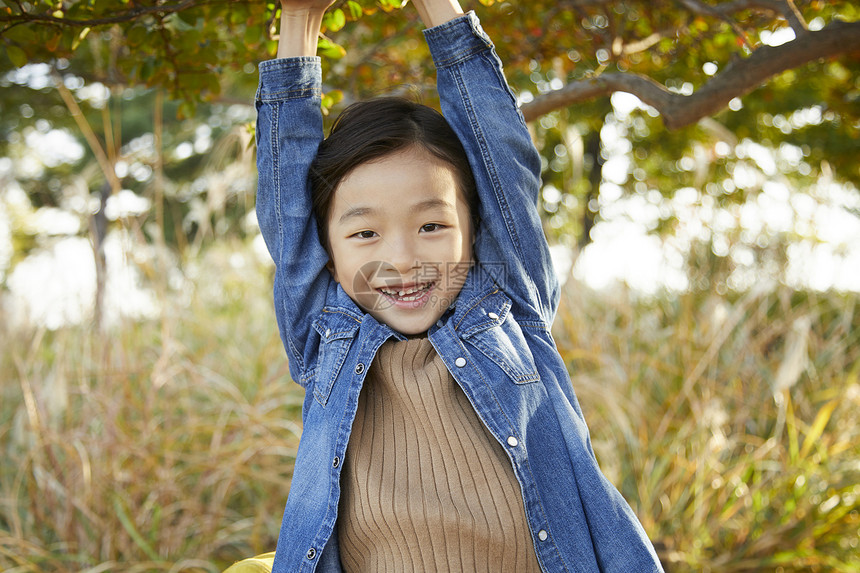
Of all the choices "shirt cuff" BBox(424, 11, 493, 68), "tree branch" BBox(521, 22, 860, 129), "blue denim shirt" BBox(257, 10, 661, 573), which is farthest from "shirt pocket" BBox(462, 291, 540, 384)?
"tree branch" BBox(521, 22, 860, 129)

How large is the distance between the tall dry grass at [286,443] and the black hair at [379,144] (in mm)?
1449

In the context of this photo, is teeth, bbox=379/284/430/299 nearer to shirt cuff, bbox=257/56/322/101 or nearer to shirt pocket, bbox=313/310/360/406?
shirt pocket, bbox=313/310/360/406

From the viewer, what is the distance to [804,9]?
249cm

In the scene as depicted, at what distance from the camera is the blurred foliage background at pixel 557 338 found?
220 cm

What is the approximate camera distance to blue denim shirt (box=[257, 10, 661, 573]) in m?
1.40

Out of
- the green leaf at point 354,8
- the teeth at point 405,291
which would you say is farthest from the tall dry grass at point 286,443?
the green leaf at point 354,8

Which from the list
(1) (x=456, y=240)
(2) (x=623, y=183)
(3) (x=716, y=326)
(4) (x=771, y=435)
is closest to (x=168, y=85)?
(1) (x=456, y=240)

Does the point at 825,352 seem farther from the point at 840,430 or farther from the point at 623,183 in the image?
the point at 623,183

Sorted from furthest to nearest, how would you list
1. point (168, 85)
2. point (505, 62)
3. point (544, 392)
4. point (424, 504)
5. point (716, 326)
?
1. point (716, 326)
2. point (505, 62)
3. point (168, 85)
4. point (544, 392)
5. point (424, 504)

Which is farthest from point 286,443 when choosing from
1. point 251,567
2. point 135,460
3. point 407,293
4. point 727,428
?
point 727,428

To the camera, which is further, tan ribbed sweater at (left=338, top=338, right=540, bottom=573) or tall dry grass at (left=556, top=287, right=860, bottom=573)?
tall dry grass at (left=556, top=287, right=860, bottom=573)

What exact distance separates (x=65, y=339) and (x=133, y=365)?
0.32 m

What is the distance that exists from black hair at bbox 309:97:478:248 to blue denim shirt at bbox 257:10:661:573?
3 centimetres

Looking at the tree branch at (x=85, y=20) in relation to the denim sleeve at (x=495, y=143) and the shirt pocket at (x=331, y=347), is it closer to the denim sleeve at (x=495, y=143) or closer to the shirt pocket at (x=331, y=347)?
the denim sleeve at (x=495, y=143)
